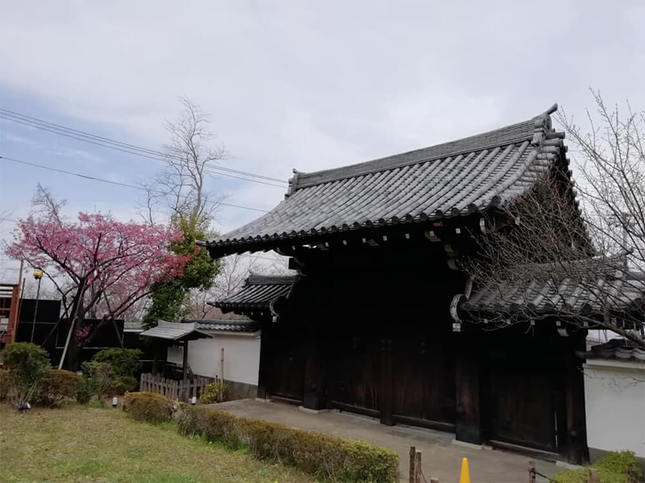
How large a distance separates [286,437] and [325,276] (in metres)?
3.96

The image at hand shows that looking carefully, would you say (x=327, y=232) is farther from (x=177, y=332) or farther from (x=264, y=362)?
(x=177, y=332)

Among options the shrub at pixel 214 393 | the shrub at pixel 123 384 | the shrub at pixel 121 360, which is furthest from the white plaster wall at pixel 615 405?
the shrub at pixel 121 360

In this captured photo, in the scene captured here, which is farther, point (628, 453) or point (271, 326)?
point (271, 326)

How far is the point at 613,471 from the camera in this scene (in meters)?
5.30

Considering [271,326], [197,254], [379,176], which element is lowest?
[271,326]

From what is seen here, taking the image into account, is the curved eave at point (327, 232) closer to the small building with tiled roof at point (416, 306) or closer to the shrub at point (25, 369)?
the small building with tiled roof at point (416, 306)

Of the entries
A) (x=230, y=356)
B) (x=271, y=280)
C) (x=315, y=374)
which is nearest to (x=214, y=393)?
(x=230, y=356)

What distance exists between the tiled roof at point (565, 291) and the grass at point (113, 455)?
11.9 feet

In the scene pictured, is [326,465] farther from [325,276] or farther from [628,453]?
[325,276]

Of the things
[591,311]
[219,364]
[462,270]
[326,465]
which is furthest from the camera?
[219,364]

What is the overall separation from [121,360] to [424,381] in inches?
367

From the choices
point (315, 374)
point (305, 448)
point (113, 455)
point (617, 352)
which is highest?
point (617, 352)

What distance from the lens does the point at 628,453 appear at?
5672 millimetres

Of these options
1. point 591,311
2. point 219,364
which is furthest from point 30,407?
point 591,311
